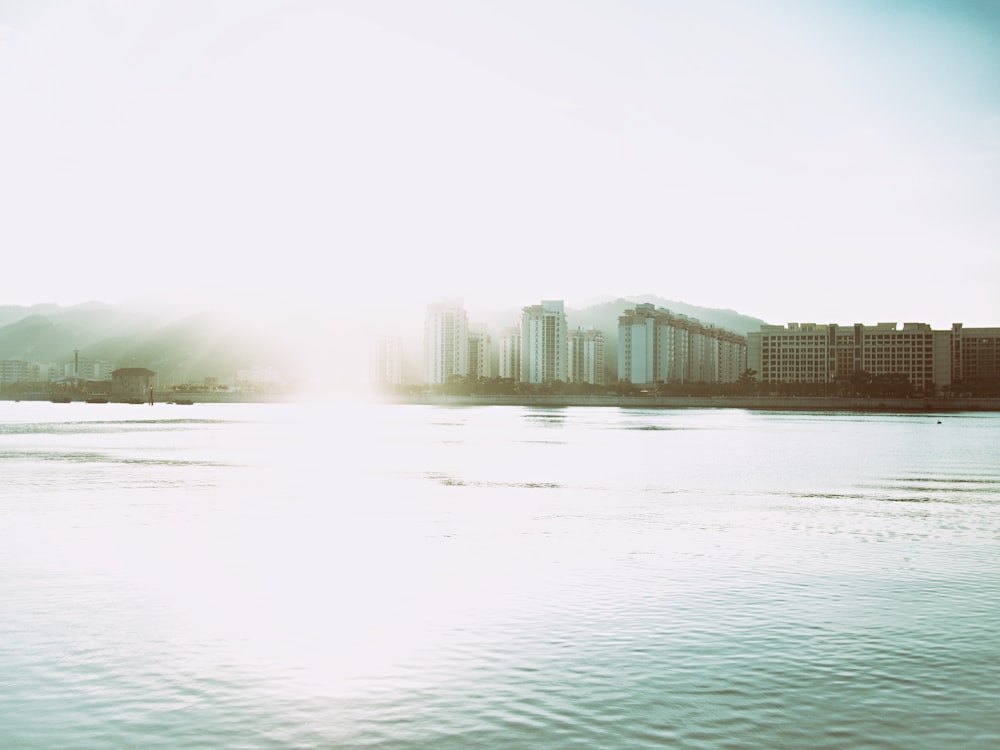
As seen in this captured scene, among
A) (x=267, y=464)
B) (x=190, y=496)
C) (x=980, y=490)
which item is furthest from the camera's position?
(x=267, y=464)

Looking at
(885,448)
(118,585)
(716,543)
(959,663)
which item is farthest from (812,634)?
(885,448)

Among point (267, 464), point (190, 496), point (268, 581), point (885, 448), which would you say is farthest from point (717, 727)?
point (885, 448)

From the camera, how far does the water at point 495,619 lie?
37.6ft

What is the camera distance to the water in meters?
11.5

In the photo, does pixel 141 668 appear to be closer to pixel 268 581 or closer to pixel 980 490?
pixel 268 581

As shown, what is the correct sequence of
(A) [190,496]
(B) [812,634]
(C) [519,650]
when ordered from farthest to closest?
(A) [190,496] → (B) [812,634] → (C) [519,650]

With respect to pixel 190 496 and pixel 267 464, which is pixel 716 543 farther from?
pixel 267 464

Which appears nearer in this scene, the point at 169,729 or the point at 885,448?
the point at 169,729

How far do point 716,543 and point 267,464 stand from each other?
34.0 metres

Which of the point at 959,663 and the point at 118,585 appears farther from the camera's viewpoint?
the point at 118,585

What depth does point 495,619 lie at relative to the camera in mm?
16641

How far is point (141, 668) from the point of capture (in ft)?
44.3

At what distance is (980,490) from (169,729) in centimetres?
3882

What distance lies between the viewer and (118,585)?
62.9 feet
